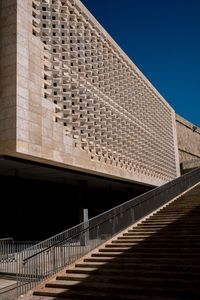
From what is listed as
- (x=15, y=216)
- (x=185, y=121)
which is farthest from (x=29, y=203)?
(x=185, y=121)

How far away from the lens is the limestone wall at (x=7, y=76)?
15.3 m

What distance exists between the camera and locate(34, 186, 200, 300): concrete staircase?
29.1 feet

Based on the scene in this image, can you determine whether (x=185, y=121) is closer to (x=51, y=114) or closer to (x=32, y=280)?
(x=51, y=114)

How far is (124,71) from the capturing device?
96.1 feet

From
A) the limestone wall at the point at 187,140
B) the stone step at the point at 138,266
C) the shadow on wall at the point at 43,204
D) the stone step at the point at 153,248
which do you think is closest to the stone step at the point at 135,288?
the stone step at the point at 138,266

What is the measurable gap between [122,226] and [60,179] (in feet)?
32.7

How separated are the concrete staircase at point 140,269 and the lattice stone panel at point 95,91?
8.24 metres

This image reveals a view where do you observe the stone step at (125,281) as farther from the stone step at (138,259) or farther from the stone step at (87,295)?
the stone step at (138,259)

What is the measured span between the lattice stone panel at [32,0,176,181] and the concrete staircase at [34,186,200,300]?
8.24 metres

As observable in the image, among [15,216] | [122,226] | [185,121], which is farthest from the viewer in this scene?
[185,121]

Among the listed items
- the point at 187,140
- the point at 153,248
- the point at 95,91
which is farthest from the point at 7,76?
the point at 187,140

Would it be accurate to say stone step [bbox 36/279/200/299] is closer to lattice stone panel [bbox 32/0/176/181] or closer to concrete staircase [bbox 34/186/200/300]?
concrete staircase [bbox 34/186/200/300]

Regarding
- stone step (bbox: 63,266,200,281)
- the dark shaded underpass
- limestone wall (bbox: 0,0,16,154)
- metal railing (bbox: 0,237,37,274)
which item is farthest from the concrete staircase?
the dark shaded underpass

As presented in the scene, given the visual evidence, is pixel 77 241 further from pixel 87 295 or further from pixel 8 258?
pixel 8 258
